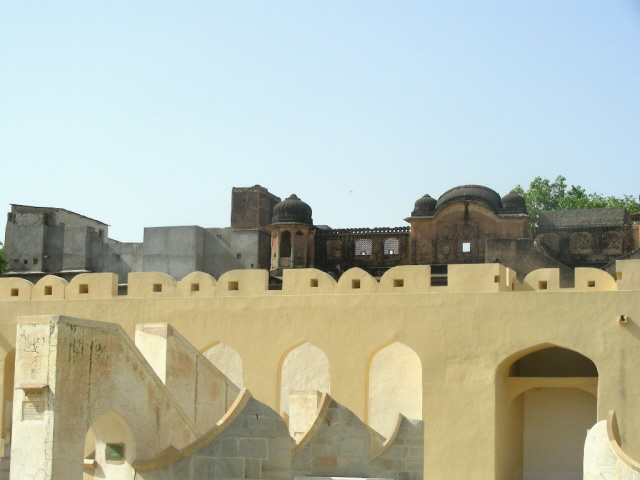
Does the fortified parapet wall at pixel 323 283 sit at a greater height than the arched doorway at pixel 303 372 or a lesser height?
greater

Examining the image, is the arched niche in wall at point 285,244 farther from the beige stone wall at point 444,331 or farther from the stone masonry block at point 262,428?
the stone masonry block at point 262,428

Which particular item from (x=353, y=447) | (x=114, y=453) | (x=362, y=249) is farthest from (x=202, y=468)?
(x=362, y=249)

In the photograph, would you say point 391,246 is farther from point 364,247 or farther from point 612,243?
point 612,243

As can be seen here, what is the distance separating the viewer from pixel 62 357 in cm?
934

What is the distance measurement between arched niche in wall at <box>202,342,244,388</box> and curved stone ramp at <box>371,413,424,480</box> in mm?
5783

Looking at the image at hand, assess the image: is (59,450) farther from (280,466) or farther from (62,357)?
(280,466)

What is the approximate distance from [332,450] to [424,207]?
17.0 meters

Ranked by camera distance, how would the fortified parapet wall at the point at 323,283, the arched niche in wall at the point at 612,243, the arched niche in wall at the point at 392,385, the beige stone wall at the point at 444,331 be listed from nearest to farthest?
the beige stone wall at the point at 444,331, the fortified parapet wall at the point at 323,283, the arched niche in wall at the point at 392,385, the arched niche in wall at the point at 612,243

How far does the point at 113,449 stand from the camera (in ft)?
34.8

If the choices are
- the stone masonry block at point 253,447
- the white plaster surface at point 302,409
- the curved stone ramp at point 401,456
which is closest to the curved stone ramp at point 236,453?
the stone masonry block at point 253,447

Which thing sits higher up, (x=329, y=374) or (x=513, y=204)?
(x=513, y=204)

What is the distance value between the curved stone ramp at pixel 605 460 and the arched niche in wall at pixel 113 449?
4966 mm

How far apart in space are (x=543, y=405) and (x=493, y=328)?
2864 mm

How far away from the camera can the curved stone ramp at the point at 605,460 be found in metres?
10.6
